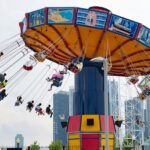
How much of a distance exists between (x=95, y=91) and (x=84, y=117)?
216 cm

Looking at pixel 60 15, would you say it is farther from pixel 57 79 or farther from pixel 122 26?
pixel 57 79

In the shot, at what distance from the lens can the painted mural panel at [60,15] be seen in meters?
27.8

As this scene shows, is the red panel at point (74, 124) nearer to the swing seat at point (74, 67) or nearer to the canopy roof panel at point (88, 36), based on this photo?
the canopy roof panel at point (88, 36)

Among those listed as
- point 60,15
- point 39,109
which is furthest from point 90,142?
point 60,15

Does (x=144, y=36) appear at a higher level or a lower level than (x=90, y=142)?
higher

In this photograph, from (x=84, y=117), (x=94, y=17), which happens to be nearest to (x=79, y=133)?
(x=84, y=117)

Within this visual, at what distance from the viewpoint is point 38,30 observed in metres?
30.2

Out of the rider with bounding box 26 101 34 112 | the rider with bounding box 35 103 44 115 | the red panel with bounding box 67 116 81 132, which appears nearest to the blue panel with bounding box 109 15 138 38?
the red panel with bounding box 67 116 81 132

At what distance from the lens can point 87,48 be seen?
104ft

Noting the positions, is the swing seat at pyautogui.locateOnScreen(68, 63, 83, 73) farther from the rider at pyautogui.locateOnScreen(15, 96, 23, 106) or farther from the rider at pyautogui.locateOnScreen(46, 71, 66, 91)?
the rider at pyautogui.locateOnScreen(15, 96, 23, 106)

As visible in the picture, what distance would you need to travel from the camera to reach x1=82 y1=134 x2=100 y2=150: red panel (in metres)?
30.3

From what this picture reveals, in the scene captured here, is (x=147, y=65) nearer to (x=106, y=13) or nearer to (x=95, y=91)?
(x=95, y=91)

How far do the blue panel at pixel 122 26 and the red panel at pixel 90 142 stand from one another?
293 inches

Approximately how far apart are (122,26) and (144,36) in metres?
2.11
